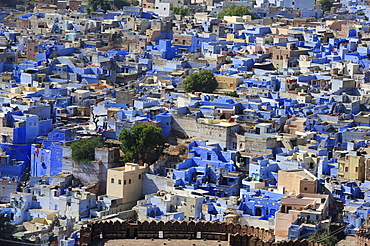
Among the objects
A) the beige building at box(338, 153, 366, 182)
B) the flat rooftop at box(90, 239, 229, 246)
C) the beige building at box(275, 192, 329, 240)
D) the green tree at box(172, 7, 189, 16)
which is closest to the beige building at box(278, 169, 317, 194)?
the beige building at box(275, 192, 329, 240)

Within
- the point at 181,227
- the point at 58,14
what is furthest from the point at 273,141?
the point at 58,14

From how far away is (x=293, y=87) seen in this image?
4088 centimetres

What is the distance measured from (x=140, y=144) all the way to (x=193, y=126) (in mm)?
2561

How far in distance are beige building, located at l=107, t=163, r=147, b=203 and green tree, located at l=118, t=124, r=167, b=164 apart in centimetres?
107

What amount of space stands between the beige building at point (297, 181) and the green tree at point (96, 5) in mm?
30915

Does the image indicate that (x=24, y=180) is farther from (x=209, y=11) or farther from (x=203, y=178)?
(x=209, y=11)

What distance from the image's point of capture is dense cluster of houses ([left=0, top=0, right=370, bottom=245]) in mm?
29266

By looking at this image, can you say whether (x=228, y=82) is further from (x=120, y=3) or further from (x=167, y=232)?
(x=120, y=3)

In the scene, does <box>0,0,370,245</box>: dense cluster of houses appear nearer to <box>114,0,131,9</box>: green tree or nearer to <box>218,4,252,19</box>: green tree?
<box>218,4,252,19</box>: green tree

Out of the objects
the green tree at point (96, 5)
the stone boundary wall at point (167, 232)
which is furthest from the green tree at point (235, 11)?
the stone boundary wall at point (167, 232)

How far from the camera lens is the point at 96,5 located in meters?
60.7

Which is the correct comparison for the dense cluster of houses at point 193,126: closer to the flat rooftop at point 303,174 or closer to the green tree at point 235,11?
the flat rooftop at point 303,174

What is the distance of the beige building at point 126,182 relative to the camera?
3102cm

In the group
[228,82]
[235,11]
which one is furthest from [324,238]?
[235,11]
